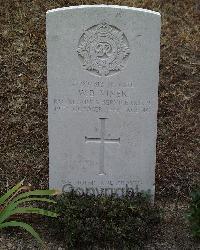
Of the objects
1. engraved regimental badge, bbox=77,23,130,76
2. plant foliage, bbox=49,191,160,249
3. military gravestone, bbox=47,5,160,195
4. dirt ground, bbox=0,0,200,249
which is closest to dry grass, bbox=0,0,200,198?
dirt ground, bbox=0,0,200,249

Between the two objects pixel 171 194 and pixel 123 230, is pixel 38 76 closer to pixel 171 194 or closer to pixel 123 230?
pixel 171 194

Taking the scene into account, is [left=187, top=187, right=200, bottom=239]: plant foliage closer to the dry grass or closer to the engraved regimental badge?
the dry grass

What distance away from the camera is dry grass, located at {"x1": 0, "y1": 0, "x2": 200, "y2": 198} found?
570 cm

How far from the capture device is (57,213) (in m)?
4.75

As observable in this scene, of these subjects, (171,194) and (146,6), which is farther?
(146,6)

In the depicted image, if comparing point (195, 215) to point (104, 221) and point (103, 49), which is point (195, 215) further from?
point (103, 49)

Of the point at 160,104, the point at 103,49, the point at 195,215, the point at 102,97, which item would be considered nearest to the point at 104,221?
the point at 195,215

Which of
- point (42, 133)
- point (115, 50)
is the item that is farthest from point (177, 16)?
point (115, 50)

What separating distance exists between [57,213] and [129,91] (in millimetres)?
1207

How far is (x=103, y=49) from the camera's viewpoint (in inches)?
183

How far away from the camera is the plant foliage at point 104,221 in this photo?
4.61 m

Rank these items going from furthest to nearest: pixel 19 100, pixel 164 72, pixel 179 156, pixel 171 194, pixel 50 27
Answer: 1. pixel 164 72
2. pixel 19 100
3. pixel 179 156
4. pixel 171 194
5. pixel 50 27

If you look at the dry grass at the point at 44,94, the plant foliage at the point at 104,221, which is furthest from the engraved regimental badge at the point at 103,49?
the dry grass at the point at 44,94

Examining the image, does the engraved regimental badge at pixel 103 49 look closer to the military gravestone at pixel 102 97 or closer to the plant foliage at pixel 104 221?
the military gravestone at pixel 102 97
